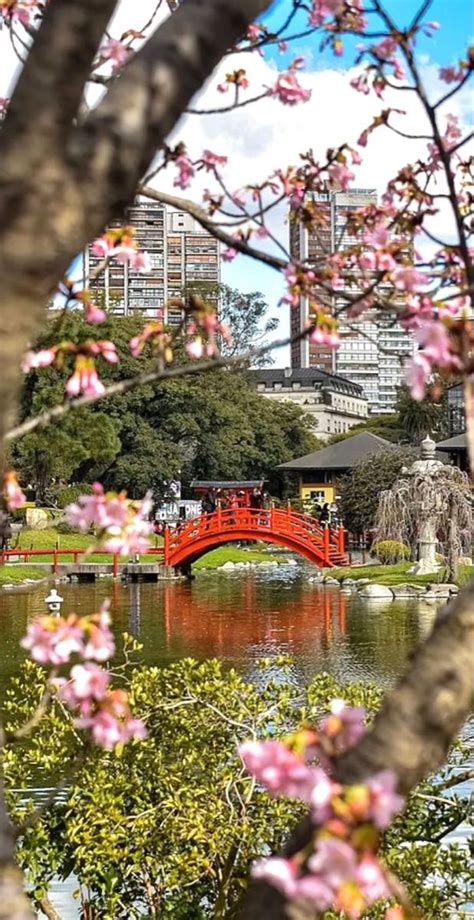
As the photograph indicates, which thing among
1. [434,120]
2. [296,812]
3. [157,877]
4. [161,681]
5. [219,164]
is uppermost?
[219,164]

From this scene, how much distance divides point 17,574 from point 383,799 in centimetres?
2354

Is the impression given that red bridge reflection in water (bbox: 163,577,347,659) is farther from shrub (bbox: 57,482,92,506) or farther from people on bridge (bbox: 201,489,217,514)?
people on bridge (bbox: 201,489,217,514)

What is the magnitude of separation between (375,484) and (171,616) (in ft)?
41.6

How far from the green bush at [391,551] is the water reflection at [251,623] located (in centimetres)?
163

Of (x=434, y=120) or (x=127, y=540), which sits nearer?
(x=127, y=540)

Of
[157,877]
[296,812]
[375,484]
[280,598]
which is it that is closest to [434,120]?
[296,812]

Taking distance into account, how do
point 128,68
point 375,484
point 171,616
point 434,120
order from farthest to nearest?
point 375,484 < point 171,616 < point 434,120 < point 128,68

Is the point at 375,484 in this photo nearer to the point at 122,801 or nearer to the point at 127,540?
the point at 122,801

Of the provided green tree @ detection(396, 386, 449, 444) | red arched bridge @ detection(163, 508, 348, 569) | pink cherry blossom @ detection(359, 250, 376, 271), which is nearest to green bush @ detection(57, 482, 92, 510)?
red arched bridge @ detection(163, 508, 348, 569)

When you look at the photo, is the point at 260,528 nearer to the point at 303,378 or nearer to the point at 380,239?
the point at 380,239

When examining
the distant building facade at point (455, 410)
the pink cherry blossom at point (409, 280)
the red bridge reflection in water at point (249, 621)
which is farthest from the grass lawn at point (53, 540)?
the pink cherry blossom at point (409, 280)

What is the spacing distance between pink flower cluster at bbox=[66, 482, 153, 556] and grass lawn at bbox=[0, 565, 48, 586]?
69.1ft

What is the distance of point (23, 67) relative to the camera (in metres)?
1.62

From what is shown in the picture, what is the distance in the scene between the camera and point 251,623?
17656 mm
